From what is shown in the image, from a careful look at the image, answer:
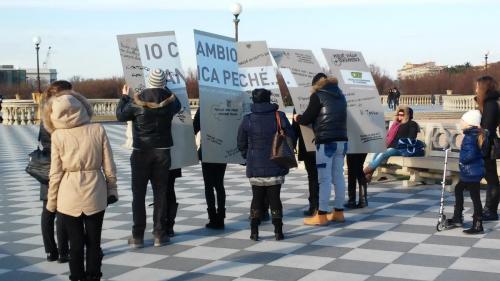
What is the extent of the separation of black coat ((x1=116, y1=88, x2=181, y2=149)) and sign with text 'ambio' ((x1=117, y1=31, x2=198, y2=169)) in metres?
0.61

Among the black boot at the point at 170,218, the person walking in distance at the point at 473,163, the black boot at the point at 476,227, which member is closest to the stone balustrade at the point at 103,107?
the black boot at the point at 170,218

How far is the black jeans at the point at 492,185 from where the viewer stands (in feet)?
29.9

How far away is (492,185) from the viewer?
9.21 m

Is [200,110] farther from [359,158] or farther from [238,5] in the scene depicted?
[238,5]

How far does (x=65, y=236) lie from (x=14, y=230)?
104 inches

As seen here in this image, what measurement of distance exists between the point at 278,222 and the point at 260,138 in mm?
944

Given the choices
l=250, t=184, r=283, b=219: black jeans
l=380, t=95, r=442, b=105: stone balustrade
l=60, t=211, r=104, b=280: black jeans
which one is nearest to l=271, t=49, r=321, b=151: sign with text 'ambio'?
l=250, t=184, r=283, b=219: black jeans

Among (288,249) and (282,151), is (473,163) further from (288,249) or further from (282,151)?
(288,249)

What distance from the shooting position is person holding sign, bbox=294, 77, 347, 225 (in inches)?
340

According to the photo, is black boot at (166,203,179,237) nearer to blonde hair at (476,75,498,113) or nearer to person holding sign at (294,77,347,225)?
person holding sign at (294,77,347,225)

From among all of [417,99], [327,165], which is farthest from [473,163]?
[417,99]

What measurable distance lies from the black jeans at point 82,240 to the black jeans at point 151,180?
1.83 m

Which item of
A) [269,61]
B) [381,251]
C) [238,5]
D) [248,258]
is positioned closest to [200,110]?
[269,61]

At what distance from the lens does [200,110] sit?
8562 mm
